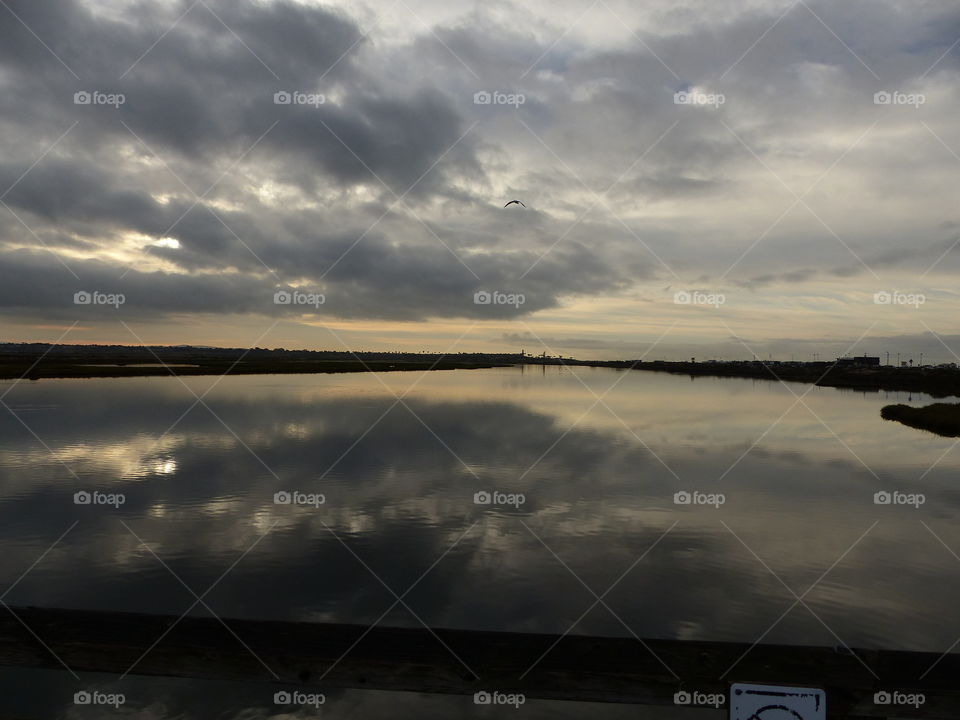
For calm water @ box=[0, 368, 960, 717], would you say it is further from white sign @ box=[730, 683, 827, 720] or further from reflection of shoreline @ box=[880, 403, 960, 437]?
reflection of shoreline @ box=[880, 403, 960, 437]

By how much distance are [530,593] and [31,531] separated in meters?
13.4

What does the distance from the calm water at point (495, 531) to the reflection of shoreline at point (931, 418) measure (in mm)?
13485

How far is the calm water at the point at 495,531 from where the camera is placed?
11953 mm

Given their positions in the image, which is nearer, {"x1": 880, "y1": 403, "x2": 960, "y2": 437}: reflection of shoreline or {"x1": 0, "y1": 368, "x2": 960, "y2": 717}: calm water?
{"x1": 0, "y1": 368, "x2": 960, "y2": 717}: calm water

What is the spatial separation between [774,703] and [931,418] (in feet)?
194

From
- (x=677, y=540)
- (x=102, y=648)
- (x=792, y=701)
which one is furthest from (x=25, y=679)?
(x=677, y=540)

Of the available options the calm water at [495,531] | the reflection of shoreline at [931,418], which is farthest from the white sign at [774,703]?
the reflection of shoreline at [931,418]

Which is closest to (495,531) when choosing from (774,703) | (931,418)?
(774,703)

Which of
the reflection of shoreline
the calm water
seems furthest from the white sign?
the reflection of shoreline

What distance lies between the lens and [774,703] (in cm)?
385

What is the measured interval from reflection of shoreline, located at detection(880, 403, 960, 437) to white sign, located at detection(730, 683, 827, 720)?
51468 millimetres

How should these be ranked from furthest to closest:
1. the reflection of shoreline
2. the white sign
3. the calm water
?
1. the reflection of shoreline
2. the calm water
3. the white sign

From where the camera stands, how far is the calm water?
39.2ft

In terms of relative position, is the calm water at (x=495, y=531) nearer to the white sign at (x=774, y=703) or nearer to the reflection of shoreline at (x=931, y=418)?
the white sign at (x=774, y=703)
